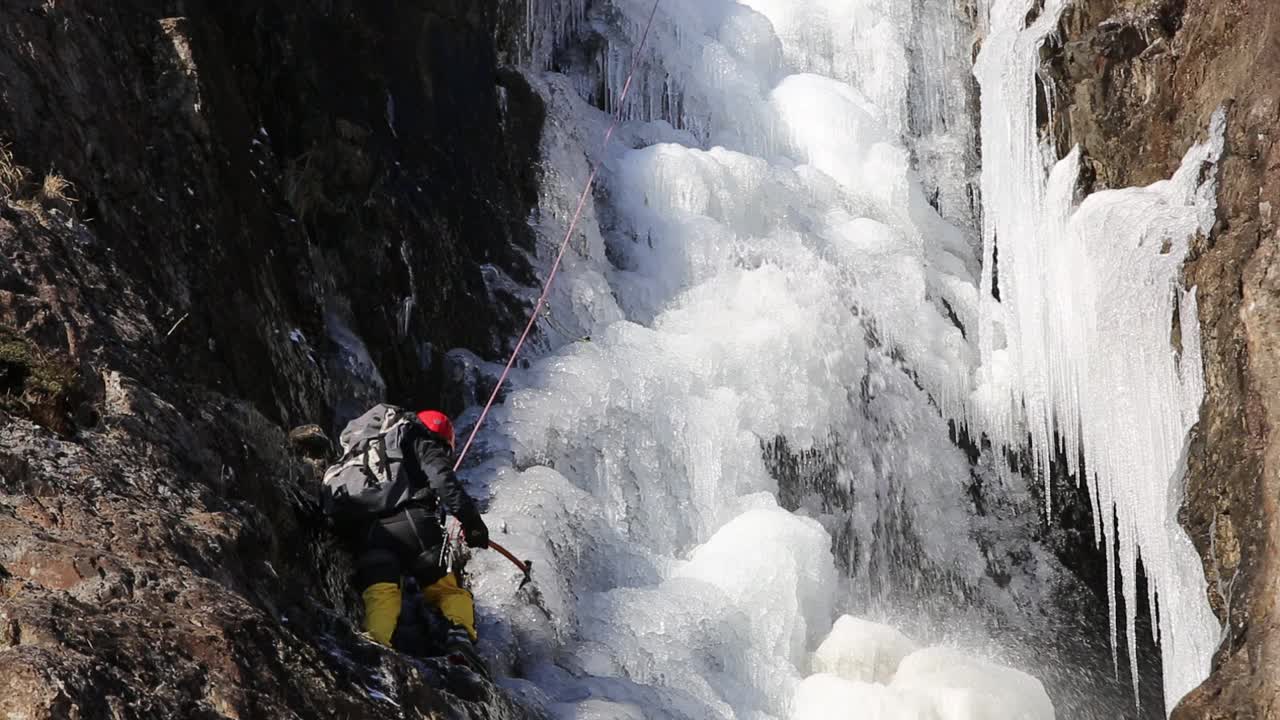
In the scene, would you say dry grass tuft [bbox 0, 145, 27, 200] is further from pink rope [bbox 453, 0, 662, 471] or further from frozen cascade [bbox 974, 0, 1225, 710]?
frozen cascade [bbox 974, 0, 1225, 710]

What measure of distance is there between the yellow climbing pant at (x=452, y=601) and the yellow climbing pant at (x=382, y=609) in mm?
292

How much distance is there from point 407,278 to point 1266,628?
A: 17.0ft

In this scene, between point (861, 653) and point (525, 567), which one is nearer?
point (525, 567)

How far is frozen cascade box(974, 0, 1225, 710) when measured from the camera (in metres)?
8.05

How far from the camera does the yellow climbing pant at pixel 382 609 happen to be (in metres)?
5.20

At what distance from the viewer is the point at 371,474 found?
17.7 ft

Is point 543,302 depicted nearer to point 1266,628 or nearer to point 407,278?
point 407,278

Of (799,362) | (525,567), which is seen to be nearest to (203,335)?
(525,567)

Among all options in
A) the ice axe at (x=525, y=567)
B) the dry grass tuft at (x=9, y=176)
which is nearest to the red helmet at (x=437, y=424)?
the ice axe at (x=525, y=567)

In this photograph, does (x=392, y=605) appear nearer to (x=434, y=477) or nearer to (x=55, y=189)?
(x=434, y=477)

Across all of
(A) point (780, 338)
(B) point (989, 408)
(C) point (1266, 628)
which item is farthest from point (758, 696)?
(B) point (989, 408)

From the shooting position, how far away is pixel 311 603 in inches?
179

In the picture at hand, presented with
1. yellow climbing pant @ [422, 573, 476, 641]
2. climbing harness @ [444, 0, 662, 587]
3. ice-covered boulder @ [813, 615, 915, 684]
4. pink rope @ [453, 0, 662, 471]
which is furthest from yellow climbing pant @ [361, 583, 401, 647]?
ice-covered boulder @ [813, 615, 915, 684]

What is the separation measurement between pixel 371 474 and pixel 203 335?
89 cm
